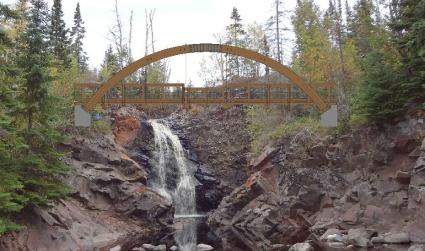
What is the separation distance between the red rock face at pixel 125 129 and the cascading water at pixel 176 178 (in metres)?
2.19

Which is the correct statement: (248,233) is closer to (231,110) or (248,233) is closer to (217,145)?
(217,145)

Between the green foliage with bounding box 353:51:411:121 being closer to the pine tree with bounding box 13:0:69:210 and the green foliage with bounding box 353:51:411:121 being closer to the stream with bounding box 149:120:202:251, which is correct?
the stream with bounding box 149:120:202:251

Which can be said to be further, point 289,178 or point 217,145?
point 217,145

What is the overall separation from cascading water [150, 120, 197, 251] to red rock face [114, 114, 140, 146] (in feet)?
7.17

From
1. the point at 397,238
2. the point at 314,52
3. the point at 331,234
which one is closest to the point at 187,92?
the point at 331,234

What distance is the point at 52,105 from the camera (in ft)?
65.9

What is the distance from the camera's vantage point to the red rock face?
125 feet

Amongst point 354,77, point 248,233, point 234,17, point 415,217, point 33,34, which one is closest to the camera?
point 33,34

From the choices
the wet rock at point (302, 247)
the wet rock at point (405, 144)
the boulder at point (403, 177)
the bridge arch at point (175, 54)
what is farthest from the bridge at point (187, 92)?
the wet rock at point (302, 247)

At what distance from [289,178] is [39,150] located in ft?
58.6

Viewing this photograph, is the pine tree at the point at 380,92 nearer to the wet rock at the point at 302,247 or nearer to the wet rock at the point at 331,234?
the wet rock at the point at 331,234

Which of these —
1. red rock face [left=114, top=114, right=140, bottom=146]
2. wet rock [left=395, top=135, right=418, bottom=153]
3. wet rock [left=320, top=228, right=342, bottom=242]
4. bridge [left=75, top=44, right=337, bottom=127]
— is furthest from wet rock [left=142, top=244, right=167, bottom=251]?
red rock face [left=114, top=114, right=140, bottom=146]

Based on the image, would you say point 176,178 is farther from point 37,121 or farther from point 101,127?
point 37,121

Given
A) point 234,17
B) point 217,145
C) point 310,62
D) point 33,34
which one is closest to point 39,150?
point 33,34
